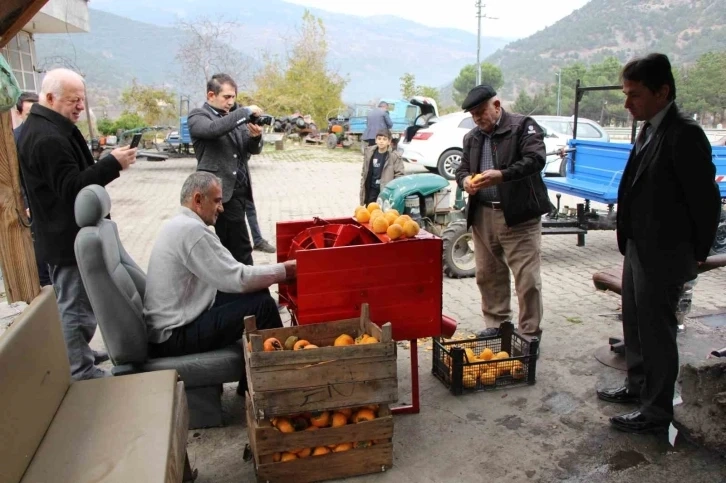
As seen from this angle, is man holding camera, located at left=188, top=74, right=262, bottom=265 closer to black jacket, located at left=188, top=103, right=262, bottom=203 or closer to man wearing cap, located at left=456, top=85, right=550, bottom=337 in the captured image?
black jacket, located at left=188, top=103, right=262, bottom=203

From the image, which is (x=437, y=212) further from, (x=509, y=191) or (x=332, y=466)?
(x=332, y=466)

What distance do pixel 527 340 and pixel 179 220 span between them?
2393 mm

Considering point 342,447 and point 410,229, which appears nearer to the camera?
point 342,447

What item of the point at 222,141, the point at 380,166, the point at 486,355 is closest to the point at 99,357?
the point at 222,141

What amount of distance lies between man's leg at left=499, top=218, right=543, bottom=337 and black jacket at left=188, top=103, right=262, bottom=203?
240 cm

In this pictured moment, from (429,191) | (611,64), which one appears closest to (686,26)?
(611,64)

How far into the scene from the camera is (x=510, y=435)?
3516 mm

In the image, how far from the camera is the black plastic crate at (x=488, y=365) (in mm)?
3951

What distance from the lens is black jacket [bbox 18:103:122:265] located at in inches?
143

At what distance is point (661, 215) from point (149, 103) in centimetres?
2706

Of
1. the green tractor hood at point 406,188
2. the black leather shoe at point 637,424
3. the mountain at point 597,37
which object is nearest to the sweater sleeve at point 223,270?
the black leather shoe at point 637,424

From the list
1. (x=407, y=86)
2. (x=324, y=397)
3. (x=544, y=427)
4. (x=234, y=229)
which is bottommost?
(x=544, y=427)

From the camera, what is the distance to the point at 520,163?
409 cm

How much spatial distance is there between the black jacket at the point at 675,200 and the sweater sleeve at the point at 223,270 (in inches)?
80.3
